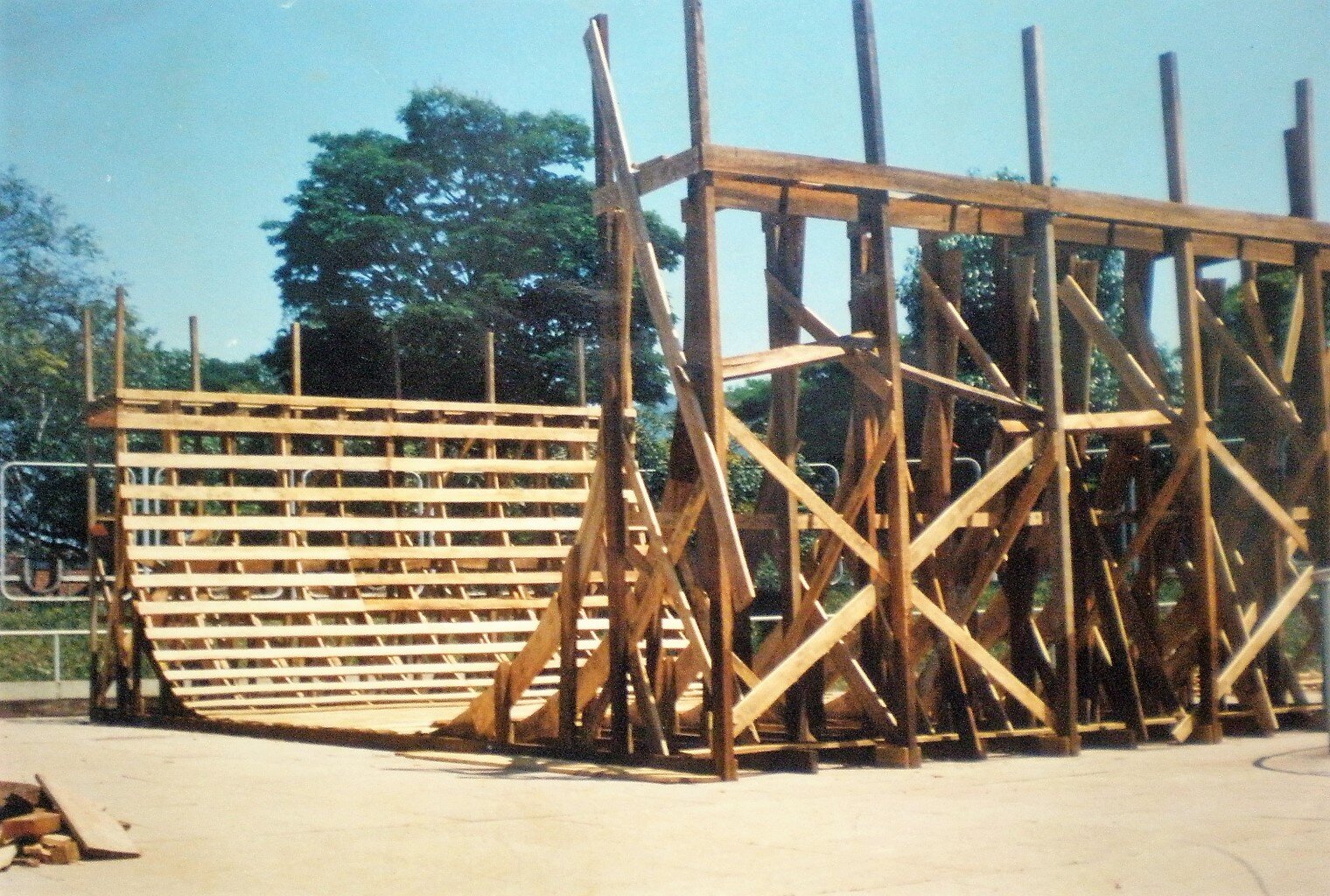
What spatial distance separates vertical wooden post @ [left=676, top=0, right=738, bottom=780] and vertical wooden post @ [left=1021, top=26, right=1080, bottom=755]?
2304mm

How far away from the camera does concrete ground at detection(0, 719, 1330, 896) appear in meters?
5.68

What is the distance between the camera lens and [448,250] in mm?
21656

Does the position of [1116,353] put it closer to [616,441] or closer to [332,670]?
[616,441]

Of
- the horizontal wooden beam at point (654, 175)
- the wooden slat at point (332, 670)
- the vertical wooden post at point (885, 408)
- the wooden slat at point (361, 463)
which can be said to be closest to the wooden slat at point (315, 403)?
the wooden slat at point (361, 463)

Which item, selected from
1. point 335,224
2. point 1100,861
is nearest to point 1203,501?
point 1100,861

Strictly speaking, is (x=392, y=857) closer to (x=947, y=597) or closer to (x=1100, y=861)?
(x=1100, y=861)

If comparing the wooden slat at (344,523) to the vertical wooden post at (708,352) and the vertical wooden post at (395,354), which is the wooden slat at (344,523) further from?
the vertical wooden post at (708,352)

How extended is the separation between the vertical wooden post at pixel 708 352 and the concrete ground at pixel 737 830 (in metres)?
0.41

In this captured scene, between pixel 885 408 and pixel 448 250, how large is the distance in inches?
510

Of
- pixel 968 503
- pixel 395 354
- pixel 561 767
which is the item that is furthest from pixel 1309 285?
pixel 395 354

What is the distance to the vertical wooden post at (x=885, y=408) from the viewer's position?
371 inches

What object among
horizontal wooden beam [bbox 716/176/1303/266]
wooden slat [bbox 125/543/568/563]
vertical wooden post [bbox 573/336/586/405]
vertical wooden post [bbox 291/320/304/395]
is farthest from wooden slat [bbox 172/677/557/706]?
horizontal wooden beam [bbox 716/176/1303/266]

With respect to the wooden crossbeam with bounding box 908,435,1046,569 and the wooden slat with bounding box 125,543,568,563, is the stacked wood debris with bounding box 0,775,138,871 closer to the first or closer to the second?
the wooden crossbeam with bounding box 908,435,1046,569

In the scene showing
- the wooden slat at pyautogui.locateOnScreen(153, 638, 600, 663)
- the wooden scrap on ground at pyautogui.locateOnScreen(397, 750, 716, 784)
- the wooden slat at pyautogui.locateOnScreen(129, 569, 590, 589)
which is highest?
the wooden slat at pyautogui.locateOnScreen(129, 569, 590, 589)
